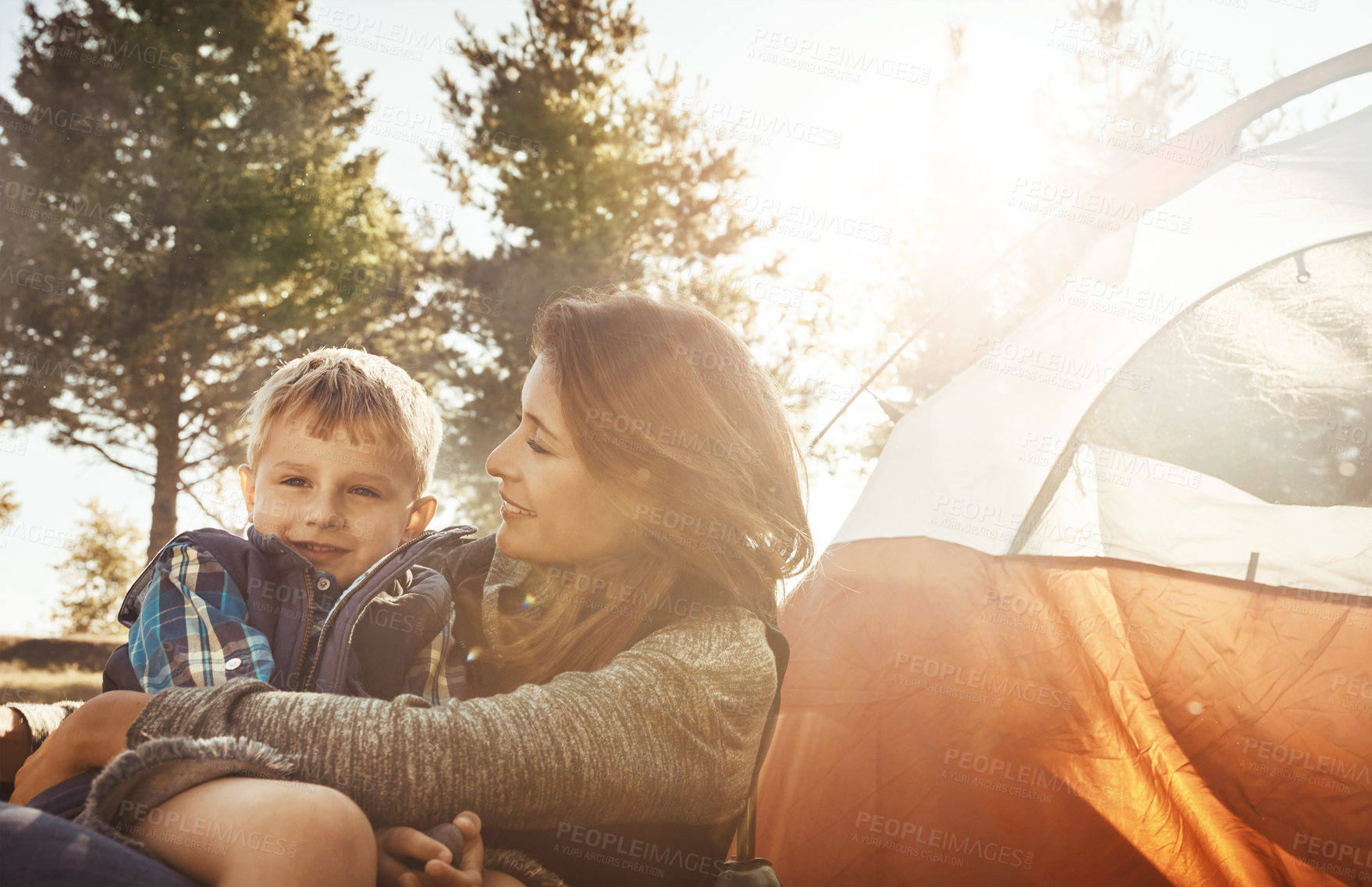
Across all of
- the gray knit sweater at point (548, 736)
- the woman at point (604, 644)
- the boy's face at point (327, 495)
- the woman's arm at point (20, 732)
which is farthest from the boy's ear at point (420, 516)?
the gray knit sweater at point (548, 736)

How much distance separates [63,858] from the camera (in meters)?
0.82

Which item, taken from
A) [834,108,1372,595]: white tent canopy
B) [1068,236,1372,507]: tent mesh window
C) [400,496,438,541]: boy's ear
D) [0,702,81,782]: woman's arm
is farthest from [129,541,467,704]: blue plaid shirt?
[1068,236,1372,507]: tent mesh window

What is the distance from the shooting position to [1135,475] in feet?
8.89

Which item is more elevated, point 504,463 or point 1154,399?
point 1154,399

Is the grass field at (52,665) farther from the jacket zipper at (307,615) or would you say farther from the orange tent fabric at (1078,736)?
the orange tent fabric at (1078,736)

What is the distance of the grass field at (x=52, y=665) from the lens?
6.07 meters

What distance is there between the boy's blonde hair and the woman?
1.16ft

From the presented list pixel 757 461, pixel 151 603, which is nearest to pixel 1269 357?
pixel 757 461

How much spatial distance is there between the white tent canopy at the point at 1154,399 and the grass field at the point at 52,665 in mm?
6321

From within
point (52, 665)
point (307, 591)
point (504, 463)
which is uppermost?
point (504, 463)

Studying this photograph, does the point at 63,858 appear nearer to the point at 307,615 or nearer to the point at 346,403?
the point at 307,615

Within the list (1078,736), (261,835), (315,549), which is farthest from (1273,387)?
(261,835)

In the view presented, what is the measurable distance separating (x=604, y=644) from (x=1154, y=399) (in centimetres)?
222

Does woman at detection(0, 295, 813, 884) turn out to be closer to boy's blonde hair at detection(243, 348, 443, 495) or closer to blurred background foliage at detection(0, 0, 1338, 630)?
boy's blonde hair at detection(243, 348, 443, 495)
